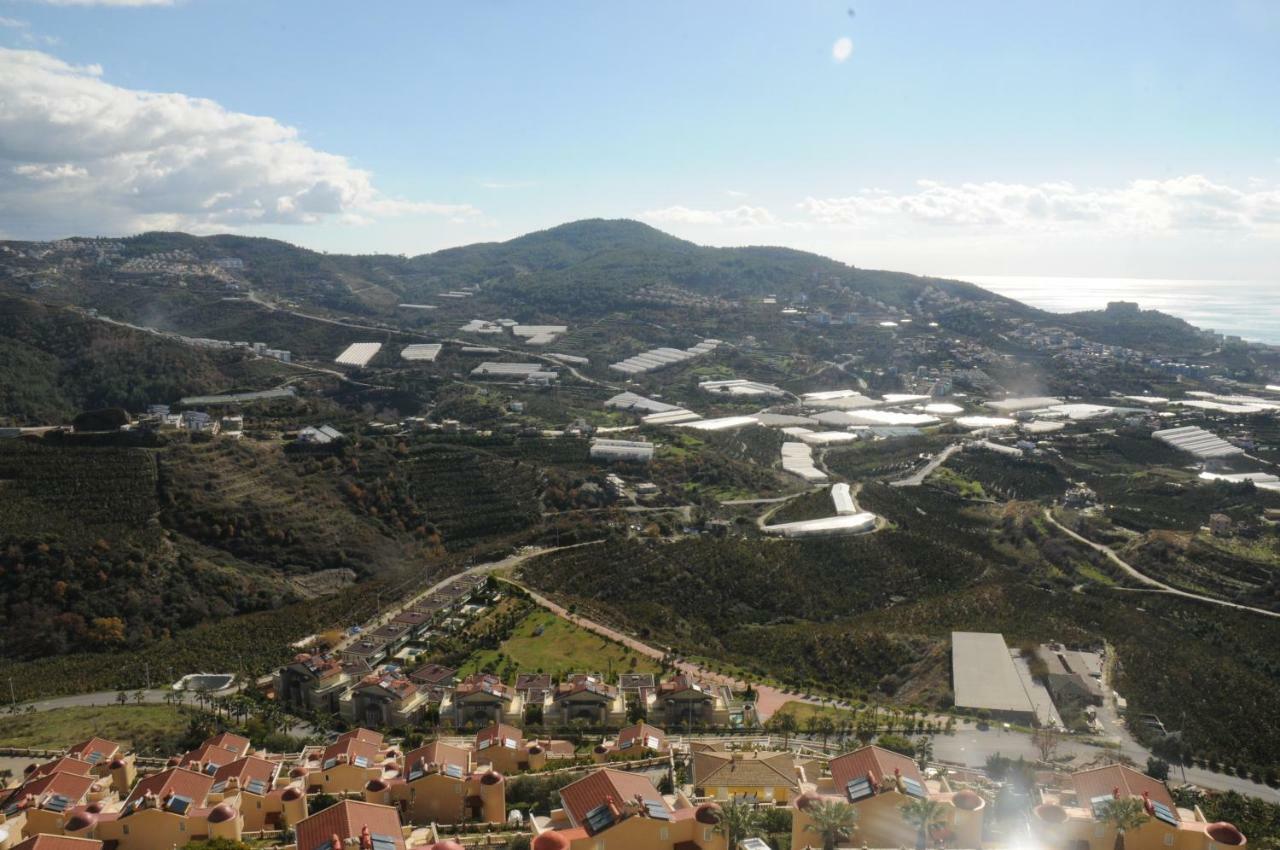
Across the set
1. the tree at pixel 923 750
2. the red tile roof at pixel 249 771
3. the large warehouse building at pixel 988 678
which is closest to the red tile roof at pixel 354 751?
the red tile roof at pixel 249 771

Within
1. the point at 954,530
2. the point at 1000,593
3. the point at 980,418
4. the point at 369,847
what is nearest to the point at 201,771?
the point at 369,847

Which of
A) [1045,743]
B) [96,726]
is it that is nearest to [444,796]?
[96,726]

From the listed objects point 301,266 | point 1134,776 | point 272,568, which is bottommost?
point 272,568

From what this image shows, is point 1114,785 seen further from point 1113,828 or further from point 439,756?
point 439,756

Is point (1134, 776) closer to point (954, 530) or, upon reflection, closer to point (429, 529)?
point (954, 530)

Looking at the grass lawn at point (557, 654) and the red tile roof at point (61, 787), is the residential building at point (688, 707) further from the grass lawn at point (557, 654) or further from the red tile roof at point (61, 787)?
the red tile roof at point (61, 787)

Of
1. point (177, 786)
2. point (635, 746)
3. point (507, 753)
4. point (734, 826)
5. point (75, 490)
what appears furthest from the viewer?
point (75, 490)
